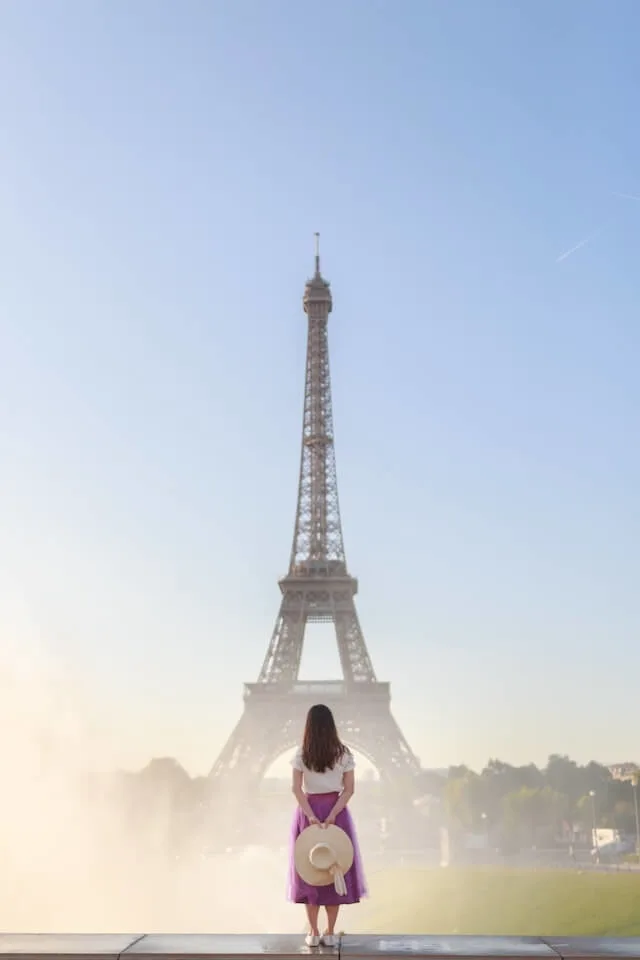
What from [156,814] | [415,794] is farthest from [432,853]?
[156,814]

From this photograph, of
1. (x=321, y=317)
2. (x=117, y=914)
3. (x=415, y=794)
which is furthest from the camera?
(x=321, y=317)

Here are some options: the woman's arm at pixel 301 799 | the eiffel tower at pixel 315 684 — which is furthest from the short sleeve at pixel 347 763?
the eiffel tower at pixel 315 684

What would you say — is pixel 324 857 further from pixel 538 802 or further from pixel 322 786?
pixel 538 802

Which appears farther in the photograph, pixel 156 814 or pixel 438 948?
pixel 156 814

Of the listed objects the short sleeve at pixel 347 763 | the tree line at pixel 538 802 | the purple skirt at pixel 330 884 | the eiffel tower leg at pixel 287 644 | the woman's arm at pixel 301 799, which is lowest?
the purple skirt at pixel 330 884

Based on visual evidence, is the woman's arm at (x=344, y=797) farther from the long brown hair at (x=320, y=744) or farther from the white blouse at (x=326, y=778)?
the long brown hair at (x=320, y=744)

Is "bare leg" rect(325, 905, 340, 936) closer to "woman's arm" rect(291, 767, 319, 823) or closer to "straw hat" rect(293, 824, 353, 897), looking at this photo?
"straw hat" rect(293, 824, 353, 897)

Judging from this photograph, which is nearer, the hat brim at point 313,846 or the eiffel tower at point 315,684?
the hat brim at point 313,846

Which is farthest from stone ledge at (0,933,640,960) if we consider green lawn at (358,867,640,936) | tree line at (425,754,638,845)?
tree line at (425,754,638,845)

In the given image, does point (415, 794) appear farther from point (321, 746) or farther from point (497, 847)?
point (321, 746)
